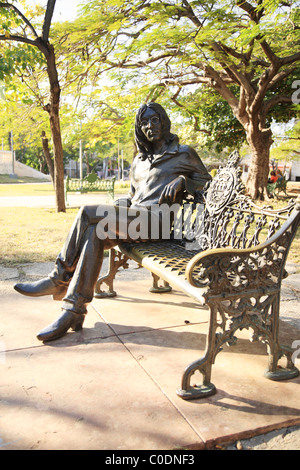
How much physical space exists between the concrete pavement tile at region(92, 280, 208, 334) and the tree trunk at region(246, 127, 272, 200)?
994 cm

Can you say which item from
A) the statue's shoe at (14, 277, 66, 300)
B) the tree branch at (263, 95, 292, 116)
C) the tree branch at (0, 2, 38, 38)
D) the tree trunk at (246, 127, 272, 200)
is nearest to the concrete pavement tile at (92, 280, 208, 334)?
the statue's shoe at (14, 277, 66, 300)

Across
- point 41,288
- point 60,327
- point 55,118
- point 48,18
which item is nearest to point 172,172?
point 41,288

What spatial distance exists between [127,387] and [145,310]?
1.23 metres

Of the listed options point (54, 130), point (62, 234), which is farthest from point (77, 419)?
point (54, 130)

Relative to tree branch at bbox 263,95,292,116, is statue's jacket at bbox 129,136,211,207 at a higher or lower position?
lower

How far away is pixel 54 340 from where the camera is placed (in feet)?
8.89

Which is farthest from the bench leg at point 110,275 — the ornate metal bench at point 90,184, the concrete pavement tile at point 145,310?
the ornate metal bench at point 90,184

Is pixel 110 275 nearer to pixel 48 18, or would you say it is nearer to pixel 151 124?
pixel 151 124

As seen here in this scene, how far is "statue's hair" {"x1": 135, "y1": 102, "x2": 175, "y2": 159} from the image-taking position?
3.32 metres

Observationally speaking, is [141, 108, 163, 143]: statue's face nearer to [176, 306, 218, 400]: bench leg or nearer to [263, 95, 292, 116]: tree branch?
[176, 306, 218, 400]: bench leg

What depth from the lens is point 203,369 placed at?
2.12 m

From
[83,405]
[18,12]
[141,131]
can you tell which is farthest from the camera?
[18,12]

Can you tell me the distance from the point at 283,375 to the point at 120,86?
10866mm

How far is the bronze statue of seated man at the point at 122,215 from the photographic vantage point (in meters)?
2.66
